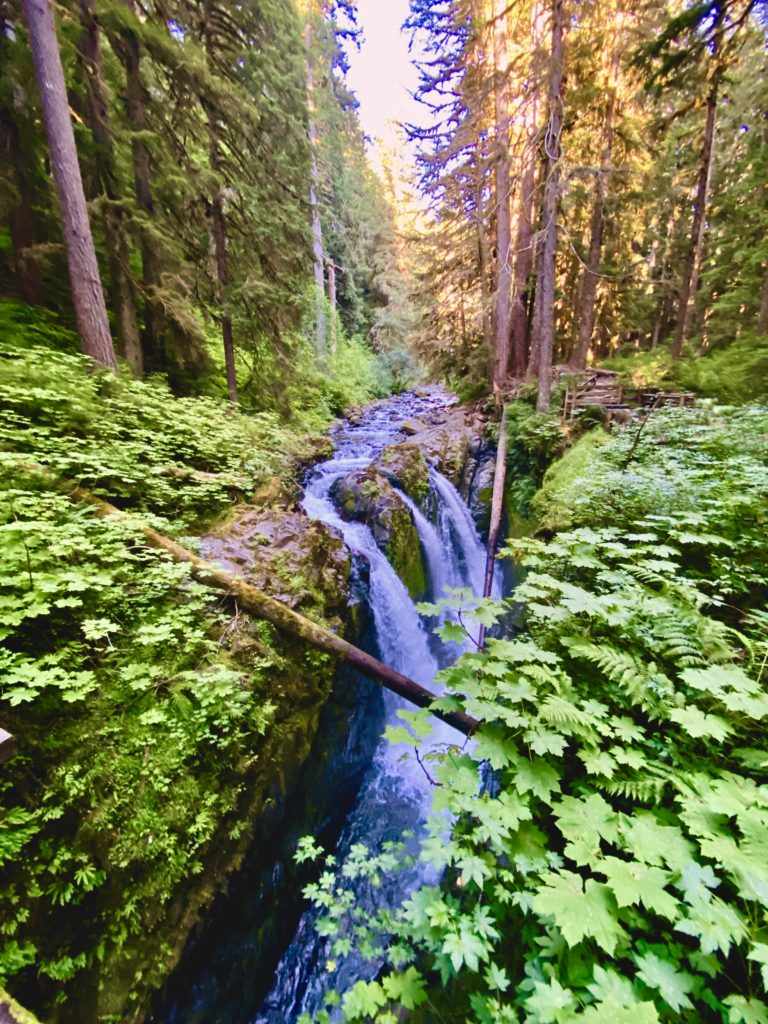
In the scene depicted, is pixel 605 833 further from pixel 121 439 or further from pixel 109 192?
pixel 109 192

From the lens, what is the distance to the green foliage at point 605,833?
4.57ft

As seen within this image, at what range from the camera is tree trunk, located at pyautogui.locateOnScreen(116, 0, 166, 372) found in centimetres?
723

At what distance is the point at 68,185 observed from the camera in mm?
5656

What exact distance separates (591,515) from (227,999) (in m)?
5.36

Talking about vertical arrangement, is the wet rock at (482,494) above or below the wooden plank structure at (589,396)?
below

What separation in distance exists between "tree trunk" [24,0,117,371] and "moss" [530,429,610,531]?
6.98m

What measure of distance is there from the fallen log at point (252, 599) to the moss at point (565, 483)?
3.04 meters

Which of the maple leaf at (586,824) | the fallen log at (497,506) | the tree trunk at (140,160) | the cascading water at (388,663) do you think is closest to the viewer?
the maple leaf at (586,824)

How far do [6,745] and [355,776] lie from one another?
4524 mm

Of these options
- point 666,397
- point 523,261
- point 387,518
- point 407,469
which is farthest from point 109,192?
point 666,397

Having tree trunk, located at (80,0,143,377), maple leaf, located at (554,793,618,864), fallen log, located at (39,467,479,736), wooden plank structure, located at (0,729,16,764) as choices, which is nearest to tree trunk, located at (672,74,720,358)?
tree trunk, located at (80,0,143,377)

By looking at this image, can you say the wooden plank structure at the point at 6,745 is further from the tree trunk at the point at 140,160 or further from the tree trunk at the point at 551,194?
the tree trunk at the point at 551,194

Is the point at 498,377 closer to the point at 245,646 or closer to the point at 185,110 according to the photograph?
the point at 185,110

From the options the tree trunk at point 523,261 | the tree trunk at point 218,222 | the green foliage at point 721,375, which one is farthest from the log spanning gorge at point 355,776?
the tree trunk at point 523,261
